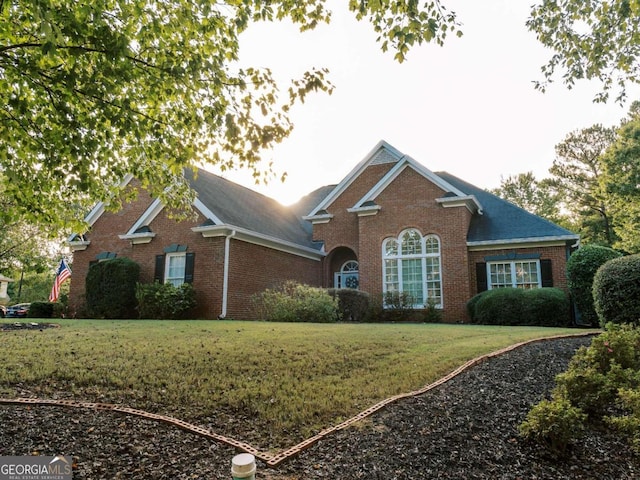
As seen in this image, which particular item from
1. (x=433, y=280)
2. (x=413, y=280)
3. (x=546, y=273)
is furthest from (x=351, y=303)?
(x=546, y=273)

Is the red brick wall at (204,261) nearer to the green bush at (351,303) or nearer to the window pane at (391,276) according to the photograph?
the green bush at (351,303)

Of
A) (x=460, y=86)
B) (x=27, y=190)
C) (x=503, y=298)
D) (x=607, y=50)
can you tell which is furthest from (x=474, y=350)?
(x=503, y=298)

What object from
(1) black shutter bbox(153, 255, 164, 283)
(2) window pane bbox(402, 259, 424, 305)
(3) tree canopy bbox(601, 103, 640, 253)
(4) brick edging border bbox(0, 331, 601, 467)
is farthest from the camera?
(3) tree canopy bbox(601, 103, 640, 253)

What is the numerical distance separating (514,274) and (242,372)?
1372 centimetres

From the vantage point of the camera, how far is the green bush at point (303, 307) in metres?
14.0

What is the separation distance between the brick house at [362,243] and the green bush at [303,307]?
6.97 ft

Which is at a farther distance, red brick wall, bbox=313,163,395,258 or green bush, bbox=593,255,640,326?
red brick wall, bbox=313,163,395,258

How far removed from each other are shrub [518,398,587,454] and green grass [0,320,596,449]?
1.50m

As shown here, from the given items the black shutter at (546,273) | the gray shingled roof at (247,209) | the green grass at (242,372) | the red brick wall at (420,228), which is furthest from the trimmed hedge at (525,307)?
the gray shingled roof at (247,209)

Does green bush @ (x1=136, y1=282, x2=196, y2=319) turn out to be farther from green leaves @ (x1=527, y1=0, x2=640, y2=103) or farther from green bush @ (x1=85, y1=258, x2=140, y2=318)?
green leaves @ (x1=527, y1=0, x2=640, y2=103)

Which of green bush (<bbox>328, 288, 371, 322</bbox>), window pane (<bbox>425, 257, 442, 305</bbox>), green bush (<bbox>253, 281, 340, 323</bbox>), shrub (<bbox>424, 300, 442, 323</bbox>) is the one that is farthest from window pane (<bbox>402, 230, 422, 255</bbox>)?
green bush (<bbox>253, 281, 340, 323</bbox>)

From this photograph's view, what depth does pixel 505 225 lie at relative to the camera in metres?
17.4

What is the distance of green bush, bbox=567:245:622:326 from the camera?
1338cm

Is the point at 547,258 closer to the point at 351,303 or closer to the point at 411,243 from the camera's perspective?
the point at 411,243
